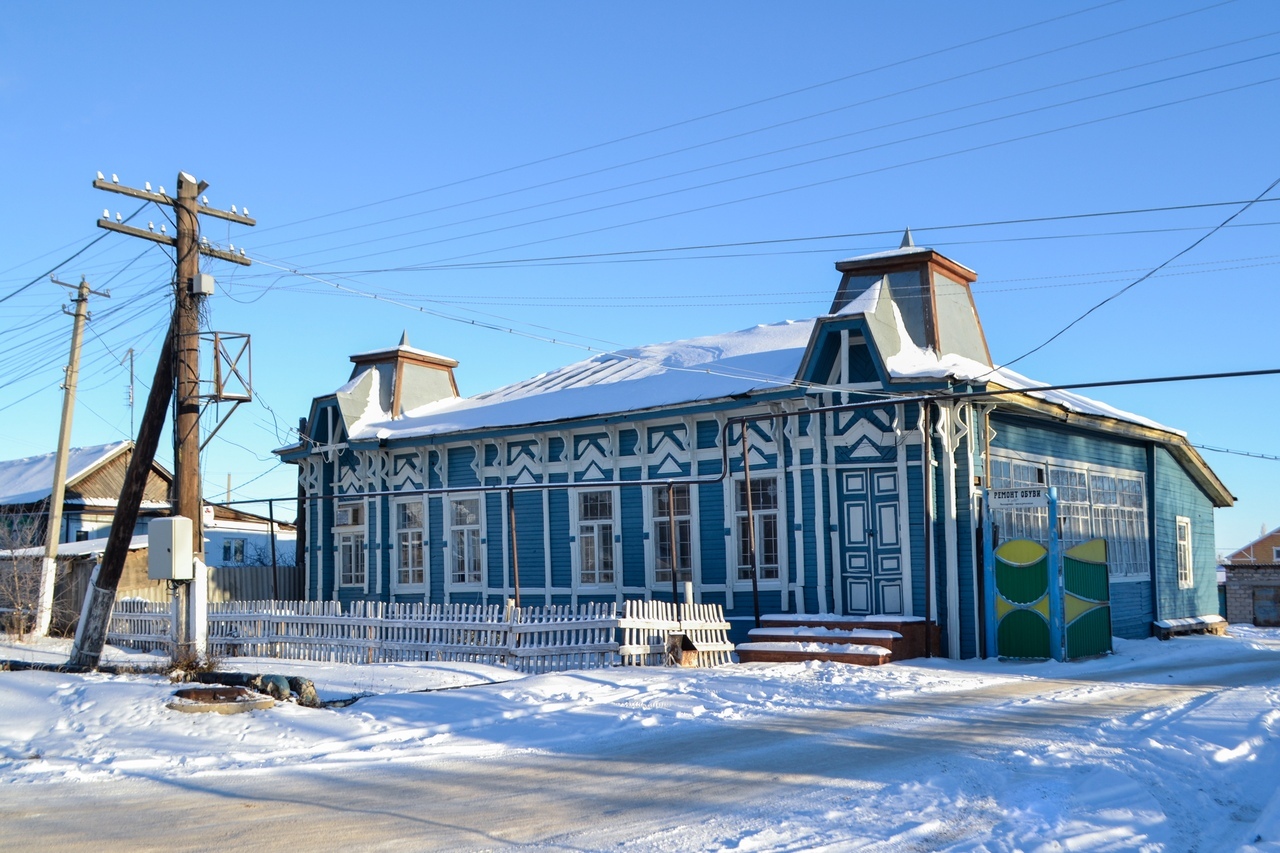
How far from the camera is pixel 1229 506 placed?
3203cm

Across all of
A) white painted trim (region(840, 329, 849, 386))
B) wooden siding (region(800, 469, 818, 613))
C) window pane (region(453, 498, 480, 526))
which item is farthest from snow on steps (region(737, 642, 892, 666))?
window pane (region(453, 498, 480, 526))

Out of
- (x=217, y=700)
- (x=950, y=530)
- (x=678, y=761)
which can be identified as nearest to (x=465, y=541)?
(x=950, y=530)

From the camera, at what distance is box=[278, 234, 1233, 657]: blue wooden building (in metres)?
19.2

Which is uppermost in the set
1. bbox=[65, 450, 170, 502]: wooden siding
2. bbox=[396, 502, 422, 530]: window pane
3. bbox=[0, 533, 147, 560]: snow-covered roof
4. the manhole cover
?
bbox=[65, 450, 170, 502]: wooden siding

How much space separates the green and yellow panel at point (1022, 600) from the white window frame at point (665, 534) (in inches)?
228

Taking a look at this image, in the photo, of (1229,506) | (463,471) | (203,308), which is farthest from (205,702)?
(1229,506)

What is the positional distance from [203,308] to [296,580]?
14.5 meters

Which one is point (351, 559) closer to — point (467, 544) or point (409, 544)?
point (409, 544)

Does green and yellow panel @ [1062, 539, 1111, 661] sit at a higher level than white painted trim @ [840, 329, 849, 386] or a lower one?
lower

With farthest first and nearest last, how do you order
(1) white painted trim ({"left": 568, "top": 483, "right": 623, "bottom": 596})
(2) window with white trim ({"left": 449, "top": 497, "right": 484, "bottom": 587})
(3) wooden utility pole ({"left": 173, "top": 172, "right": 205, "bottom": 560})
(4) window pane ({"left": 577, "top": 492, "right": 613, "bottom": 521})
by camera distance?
(2) window with white trim ({"left": 449, "top": 497, "right": 484, "bottom": 587})
(4) window pane ({"left": 577, "top": 492, "right": 613, "bottom": 521})
(1) white painted trim ({"left": 568, "top": 483, "right": 623, "bottom": 596})
(3) wooden utility pole ({"left": 173, "top": 172, "right": 205, "bottom": 560})

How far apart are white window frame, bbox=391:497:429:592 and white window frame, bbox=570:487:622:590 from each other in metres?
4.45

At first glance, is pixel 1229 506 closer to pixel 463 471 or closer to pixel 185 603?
pixel 463 471

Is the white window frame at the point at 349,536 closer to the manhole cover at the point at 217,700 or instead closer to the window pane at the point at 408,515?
the window pane at the point at 408,515

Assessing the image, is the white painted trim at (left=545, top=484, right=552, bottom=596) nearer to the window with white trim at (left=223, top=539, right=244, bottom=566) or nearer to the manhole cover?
the manhole cover
